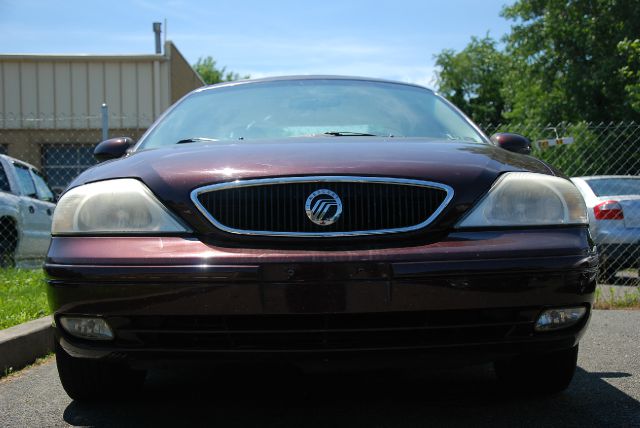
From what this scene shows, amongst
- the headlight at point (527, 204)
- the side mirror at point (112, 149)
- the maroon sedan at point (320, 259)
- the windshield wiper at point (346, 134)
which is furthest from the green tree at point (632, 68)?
the maroon sedan at point (320, 259)

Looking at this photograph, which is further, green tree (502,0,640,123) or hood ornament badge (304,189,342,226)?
green tree (502,0,640,123)

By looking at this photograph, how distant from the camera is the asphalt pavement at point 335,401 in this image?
119 inches

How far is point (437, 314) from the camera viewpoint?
2.62 metres

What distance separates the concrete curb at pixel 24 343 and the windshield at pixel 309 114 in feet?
4.46

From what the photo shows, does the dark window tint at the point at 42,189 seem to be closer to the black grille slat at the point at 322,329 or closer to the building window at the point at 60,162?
the building window at the point at 60,162

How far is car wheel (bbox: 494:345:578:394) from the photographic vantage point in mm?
3262

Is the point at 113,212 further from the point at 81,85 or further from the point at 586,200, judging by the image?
the point at 81,85

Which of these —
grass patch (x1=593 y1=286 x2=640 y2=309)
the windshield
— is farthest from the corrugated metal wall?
the windshield

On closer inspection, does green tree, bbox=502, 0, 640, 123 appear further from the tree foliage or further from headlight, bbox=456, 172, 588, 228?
headlight, bbox=456, 172, 588, 228

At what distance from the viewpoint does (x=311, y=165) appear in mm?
2762

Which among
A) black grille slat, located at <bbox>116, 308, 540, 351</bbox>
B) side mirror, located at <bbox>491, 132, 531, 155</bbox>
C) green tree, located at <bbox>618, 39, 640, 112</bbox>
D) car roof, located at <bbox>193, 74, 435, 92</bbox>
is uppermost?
green tree, located at <bbox>618, 39, 640, 112</bbox>

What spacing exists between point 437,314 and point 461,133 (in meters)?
1.41

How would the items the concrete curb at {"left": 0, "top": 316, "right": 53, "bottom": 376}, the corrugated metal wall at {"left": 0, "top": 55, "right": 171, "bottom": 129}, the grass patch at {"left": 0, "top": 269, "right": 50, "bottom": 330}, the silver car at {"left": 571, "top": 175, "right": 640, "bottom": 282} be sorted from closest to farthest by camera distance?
the concrete curb at {"left": 0, "top": 316, "right": 53, "bottom": 376}, the grass patch at {"left": 0, "top": 269, "right": 50, "bottom": 330}, the silver car at {"left": 571, "top": 175, "right": 640, "bottom": 282}, the corrugated metal wall at {"left": 0, "top": 55, "right": 171, "bottom": 129}

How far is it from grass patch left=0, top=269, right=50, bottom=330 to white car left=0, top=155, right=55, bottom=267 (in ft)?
5.19
